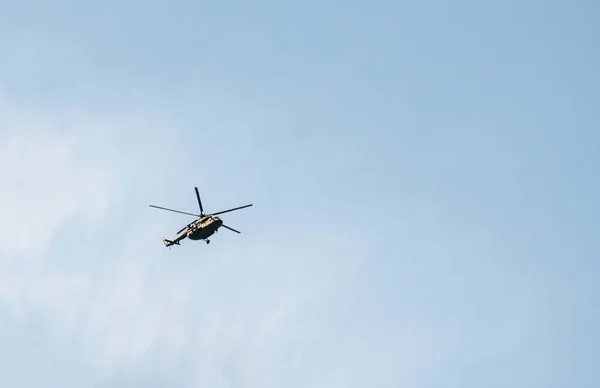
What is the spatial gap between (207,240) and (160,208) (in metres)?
10.6

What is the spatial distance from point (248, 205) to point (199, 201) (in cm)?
1085

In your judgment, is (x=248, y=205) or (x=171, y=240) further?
(x=171, y=240)

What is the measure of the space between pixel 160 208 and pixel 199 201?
732 cm

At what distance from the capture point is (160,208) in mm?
130750

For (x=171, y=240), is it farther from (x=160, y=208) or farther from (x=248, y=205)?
(x=248, y=205)

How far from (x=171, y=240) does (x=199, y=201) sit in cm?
1013

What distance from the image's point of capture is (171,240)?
138000mm

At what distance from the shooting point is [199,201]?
134m

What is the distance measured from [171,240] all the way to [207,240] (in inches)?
303

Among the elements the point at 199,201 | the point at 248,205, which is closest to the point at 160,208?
the point at 199,201

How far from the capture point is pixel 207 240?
135 meters

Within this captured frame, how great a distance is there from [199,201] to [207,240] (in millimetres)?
7308

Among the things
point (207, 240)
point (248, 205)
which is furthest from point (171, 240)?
point (248, 205)

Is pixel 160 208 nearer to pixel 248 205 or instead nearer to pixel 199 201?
pixel 199 201
